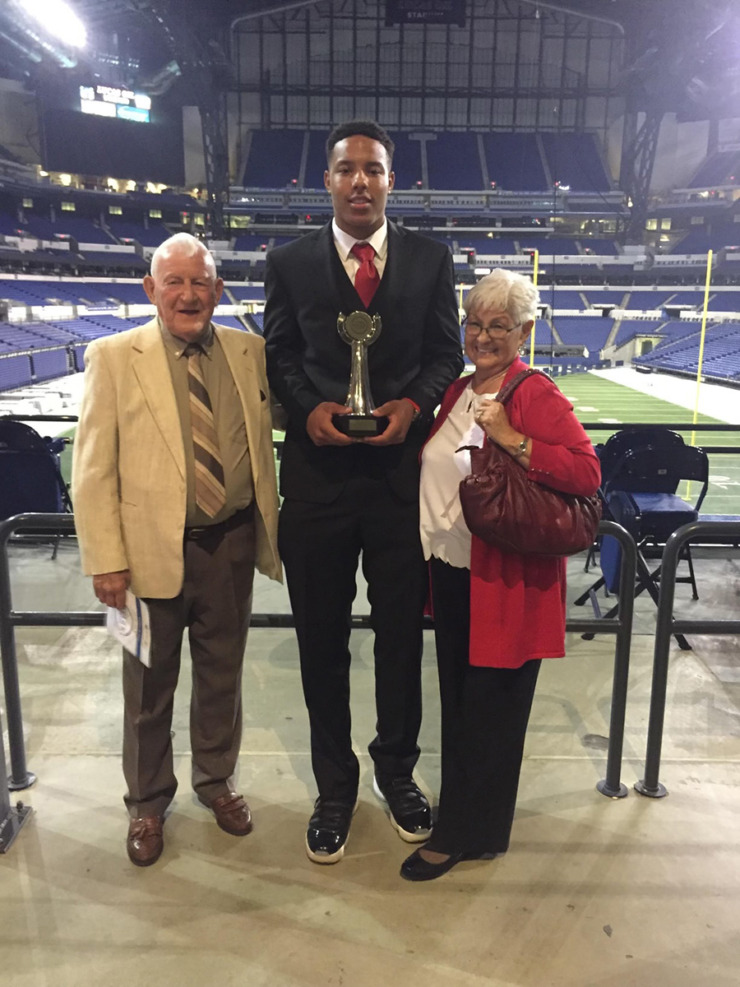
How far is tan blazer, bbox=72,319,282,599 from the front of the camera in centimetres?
189

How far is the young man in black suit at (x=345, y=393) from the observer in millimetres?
1927

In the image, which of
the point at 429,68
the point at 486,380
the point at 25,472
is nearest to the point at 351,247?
the point at 486,380

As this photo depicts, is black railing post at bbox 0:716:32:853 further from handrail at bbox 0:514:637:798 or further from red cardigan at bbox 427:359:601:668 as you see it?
red cardigan at bbox 427:359:601:668

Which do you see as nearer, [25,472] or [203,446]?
[203,446]

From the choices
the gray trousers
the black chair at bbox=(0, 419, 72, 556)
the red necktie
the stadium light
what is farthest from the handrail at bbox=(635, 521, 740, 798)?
the stadium light

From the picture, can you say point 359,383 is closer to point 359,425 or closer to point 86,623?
point 359,425

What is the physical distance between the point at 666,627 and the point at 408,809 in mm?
992

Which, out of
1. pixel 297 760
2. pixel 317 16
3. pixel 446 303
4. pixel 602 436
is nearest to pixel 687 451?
pixel 446 303

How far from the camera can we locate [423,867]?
1993 millimetres

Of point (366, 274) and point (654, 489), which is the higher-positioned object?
point (366, 274)

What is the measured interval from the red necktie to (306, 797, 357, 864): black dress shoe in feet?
4.96

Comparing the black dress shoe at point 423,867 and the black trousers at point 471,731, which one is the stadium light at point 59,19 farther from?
the black dress shoe at point 423,867

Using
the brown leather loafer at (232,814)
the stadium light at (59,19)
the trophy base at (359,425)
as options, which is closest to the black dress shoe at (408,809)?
the brown leather loafer at (232,814)

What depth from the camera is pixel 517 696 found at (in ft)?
6.38
